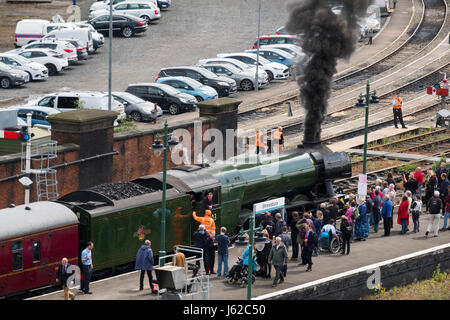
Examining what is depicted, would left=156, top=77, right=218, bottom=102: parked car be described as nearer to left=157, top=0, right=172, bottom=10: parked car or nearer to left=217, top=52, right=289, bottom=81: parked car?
left=217, top=52, right=289, bottom=81: parked car

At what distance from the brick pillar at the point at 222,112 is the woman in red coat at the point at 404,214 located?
868 centimetres

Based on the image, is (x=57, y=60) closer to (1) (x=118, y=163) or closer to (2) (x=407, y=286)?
(1) (x=118, y=163)

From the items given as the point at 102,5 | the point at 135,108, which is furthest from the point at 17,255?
the point at 102,5

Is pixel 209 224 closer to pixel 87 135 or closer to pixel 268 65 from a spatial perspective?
pixel 87 135

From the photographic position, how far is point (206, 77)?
48375 mm

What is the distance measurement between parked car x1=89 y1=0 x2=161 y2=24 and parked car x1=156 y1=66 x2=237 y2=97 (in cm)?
1289

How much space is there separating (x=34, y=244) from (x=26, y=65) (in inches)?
1077

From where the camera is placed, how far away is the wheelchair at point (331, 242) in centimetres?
2731

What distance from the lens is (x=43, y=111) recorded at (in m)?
39.3

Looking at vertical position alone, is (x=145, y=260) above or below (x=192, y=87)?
above

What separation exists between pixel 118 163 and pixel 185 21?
34.3m

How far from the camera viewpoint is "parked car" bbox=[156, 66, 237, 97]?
48.1m

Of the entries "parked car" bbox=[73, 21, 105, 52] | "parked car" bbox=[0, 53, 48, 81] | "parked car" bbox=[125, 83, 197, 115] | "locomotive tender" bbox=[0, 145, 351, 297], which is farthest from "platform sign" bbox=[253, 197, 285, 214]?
"parked car" bbox=[73, 21, 105, 52]
